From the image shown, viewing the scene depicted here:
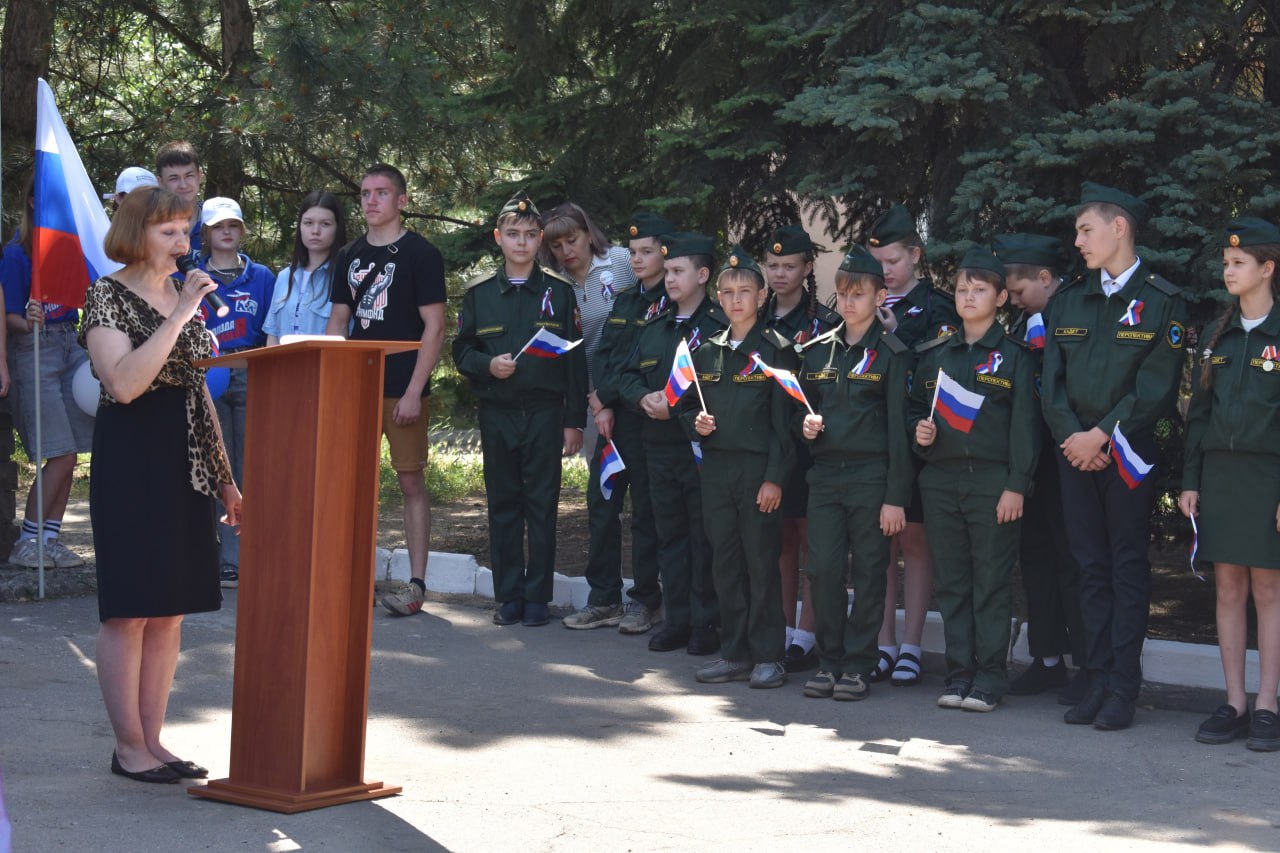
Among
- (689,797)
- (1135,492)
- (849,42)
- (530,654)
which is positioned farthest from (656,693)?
(849,42)

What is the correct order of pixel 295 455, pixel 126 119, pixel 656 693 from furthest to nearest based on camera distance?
1. pixel 126 119
2. pixel 656 693
3. pixel 295 455

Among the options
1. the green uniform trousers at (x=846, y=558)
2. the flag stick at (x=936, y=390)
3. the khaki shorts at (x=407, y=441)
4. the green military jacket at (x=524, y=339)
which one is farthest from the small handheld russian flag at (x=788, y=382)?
the khaki shorts at (x=407, y=441)

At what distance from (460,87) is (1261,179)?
5.92 m

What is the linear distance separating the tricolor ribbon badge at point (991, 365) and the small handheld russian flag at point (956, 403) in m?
0.11

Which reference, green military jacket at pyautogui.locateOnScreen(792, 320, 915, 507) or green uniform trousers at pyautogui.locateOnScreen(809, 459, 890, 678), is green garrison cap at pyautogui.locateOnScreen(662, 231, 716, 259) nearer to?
green military jacket at pyautogui.locateOnScreen(792, 320, 915, 507)

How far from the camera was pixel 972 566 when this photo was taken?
6.51m

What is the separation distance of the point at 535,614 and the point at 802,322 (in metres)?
2.13

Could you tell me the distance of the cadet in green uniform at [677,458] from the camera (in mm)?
7309

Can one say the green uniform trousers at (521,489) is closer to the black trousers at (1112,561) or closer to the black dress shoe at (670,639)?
the black dress shoe at (670,639)

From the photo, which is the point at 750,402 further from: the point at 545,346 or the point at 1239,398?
the point at 1239,398

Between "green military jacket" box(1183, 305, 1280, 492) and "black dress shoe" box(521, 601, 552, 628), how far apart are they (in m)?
3.42

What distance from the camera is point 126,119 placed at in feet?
41.0

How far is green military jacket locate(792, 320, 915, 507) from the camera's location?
6.51 meters

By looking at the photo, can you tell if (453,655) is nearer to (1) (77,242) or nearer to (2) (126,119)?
(1) (77,242)
